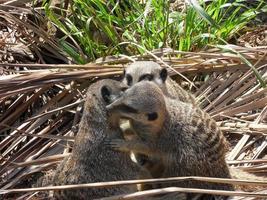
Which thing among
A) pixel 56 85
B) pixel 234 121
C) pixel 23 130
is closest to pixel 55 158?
pixel 23 130

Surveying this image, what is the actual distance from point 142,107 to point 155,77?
2.37 ft

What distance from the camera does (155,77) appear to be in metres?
4.62

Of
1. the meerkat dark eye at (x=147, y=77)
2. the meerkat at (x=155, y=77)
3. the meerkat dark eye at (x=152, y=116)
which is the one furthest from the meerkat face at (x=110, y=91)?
the meerkat dark eye at (x=147, y=77)

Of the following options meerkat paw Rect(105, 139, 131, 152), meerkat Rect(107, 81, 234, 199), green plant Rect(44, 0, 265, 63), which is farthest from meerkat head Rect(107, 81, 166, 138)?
green plant Rect(44, 0, 265, 63)

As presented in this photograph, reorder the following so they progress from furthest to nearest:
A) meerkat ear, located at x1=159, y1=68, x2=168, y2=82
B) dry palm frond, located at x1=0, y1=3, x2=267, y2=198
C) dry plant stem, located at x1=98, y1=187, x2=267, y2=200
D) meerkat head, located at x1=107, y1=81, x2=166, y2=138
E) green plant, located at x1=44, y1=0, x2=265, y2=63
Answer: green plant, located at x1=44, y1=0, x2=265, y2=63 < meerkat ear, located at x1=159, y1=68, x2=168, y2=82 < dry palm frond, located at x1=0, y1=3, x2=267, y2=198 < meerkat head, located at x1=107, y1=81, x2=166, y2=138 < dry plant stem, located at x1=98, y1=187, x2=267, y2=200

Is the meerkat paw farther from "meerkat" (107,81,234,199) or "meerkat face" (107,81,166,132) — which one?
"meerkat face" (107,81,166,132)

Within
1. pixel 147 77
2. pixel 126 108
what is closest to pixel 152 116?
pixel 126 108

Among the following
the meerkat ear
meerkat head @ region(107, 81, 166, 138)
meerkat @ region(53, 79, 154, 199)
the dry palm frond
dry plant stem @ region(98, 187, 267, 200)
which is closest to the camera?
dry plant stem @ region(98, 187, 267, 200)

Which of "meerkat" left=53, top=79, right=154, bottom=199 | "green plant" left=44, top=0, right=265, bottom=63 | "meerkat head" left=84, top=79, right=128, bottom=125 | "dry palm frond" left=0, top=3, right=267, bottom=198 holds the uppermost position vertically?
"green plant" left=44, top=0, right=265, bottom=63

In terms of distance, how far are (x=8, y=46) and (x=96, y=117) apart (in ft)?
5.80

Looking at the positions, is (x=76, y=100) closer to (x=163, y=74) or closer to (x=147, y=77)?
(x=147, y=77)

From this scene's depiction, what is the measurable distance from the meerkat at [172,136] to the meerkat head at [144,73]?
542 millimetres

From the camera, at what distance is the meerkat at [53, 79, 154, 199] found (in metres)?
3.79

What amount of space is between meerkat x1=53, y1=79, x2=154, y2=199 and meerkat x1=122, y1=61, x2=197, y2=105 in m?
0.57
